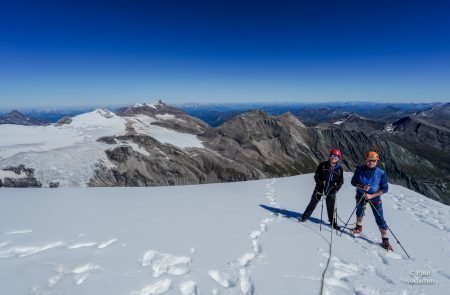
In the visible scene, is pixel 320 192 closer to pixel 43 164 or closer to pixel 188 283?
pixel 188 283

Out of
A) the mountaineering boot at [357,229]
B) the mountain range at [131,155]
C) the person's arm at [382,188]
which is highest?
the person's arm at [382,188]

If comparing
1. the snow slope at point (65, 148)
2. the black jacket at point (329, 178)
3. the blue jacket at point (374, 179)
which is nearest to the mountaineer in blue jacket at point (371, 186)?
the blue jacket at point (374, 179)

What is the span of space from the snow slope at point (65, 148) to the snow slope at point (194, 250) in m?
74.3

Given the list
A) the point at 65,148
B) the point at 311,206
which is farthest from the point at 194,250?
the point at 65,148

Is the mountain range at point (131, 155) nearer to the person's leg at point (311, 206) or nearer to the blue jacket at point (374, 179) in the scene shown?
the person's leg at point (311, 206)

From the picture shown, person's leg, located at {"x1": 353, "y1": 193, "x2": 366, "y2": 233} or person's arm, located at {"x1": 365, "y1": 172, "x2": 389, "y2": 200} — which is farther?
person's leg, located at {"x1": 353, "y1": 193, "x2": 366, "y2": 233}

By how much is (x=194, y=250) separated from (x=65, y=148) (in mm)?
101230

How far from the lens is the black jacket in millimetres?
12086

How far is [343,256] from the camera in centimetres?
888

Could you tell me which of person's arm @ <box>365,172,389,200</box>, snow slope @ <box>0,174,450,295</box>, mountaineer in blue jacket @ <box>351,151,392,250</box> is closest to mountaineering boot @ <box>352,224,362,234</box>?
mountaineer in blue jacket @ <box>351,151,392,250</box>

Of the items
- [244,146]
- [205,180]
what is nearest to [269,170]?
[244,146]

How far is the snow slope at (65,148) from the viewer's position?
78.9m

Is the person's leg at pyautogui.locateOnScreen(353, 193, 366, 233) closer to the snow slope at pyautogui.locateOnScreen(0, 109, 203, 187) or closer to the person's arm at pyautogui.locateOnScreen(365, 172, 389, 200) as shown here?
the person's arm at pyautogui.locateOnScreen(365, 172, 389, 200)

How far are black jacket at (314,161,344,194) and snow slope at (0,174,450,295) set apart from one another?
1.63 metres
